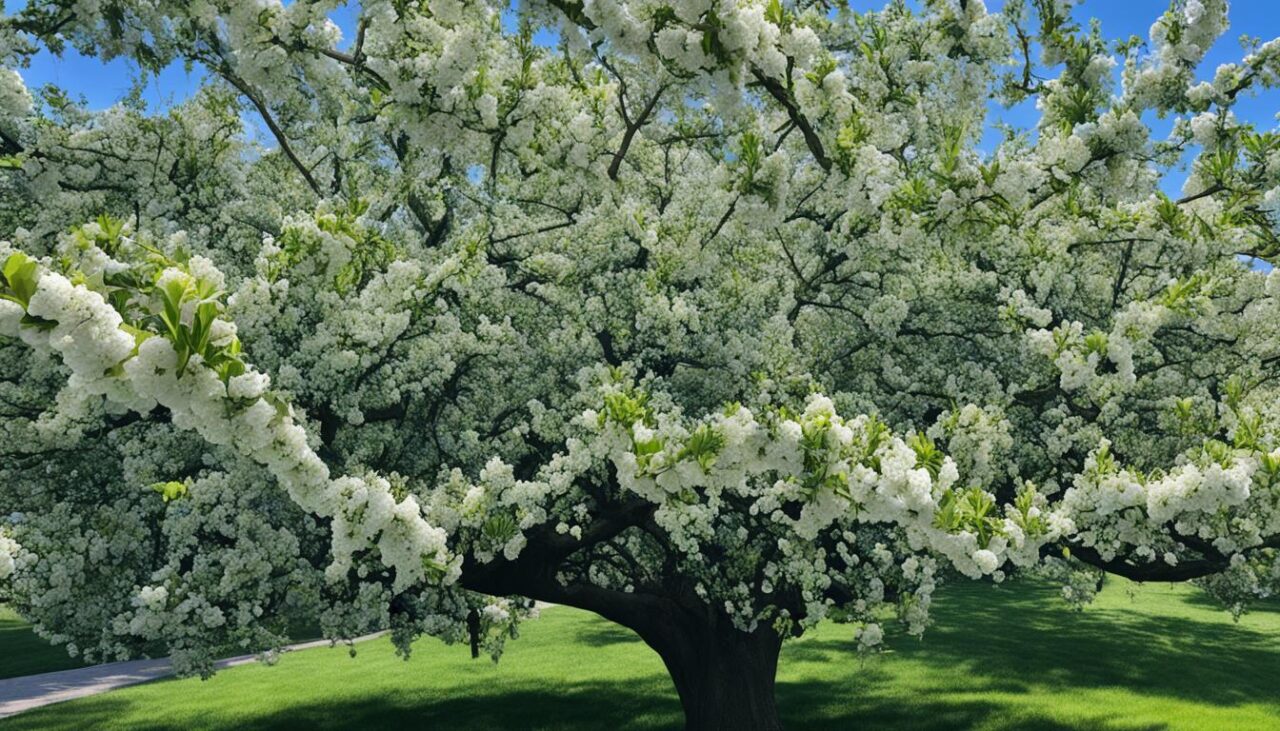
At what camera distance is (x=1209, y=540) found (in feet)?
36.6

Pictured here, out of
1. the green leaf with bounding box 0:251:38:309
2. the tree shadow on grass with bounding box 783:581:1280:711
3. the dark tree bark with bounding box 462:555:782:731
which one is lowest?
the tree shadow on grass with bounding box 783:581:1280:711

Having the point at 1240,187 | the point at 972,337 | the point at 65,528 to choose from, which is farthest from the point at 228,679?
the point at 1240,187

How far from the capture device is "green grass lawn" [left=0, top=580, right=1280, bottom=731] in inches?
711

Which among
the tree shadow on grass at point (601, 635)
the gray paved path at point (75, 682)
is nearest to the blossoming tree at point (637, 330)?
the gray paved path at point (75, 682)

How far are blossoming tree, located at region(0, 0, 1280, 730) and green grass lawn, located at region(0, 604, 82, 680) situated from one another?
17.8m

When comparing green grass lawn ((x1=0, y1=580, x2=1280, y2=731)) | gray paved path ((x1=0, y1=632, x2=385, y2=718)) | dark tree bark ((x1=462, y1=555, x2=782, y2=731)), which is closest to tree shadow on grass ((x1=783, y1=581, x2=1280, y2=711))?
green grass lawn ((x1=0, y1=580, x2=1280, y2=731))

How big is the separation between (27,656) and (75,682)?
6.10 m

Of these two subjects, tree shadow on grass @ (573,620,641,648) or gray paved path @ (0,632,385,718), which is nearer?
gray paved path @ (0,632,385,718)

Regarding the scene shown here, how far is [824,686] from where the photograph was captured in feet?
68.6

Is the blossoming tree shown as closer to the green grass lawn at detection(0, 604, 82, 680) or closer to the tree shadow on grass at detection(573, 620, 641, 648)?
the tree shadow on grass at detection(573, 620, 641, 648)

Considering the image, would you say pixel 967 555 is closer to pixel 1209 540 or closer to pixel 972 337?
pixel 1209 540

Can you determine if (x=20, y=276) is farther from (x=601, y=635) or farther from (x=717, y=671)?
(x=601, y=635)

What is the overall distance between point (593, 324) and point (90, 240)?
7.37m

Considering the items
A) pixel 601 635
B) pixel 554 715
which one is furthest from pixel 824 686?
pixel 601 635
